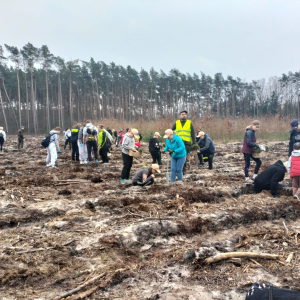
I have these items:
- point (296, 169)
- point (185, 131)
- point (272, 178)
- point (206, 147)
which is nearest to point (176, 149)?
point (185, 131)

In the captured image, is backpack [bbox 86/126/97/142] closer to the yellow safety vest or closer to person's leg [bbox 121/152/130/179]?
person's leg [bbox 121/152/130/179]

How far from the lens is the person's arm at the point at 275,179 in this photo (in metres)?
5.66

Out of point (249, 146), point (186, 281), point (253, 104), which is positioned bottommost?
point (186, 281)

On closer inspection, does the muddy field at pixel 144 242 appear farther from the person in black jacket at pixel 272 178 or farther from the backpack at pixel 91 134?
the backpack at pixel 91 134

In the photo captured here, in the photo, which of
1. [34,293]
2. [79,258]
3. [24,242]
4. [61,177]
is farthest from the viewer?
[61,177]

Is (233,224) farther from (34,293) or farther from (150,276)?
(34,293)

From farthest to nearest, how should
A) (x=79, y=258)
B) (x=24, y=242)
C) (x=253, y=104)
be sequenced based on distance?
(x=253, y=104), (x=24, y=242), (x=79, y=258)

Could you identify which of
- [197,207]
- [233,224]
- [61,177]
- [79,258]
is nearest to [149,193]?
[197,207]

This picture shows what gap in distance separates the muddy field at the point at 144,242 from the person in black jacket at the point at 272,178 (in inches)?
9.5

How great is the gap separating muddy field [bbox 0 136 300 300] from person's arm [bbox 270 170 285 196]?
0.22 meters

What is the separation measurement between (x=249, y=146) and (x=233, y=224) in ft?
10.7

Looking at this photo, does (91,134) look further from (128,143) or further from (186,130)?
(186,130)

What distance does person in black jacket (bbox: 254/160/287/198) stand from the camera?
5.68 metres

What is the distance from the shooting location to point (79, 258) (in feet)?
10.7
